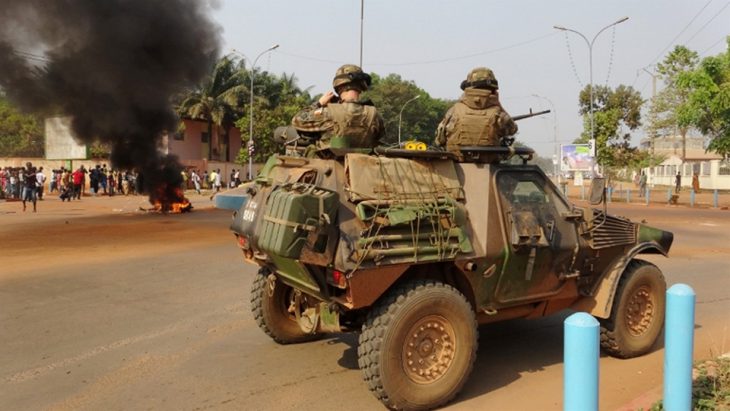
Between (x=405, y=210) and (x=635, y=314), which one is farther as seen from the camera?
(x=635, y=314)

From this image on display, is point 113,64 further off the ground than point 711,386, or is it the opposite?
point 113,64

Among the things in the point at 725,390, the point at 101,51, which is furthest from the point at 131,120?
the point at 725,390

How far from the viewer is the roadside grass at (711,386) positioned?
11.8ft

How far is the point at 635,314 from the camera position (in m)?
5.08

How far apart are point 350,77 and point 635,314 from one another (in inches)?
125

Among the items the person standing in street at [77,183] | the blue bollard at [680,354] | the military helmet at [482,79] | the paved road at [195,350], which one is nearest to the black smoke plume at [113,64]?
the paved road at [195,350]

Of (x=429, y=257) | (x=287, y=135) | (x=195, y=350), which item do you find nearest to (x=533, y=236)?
(x=429, y=257)

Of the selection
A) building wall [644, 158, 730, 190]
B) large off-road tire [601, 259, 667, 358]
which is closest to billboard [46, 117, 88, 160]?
large off-road tire [601, 259, 667, 358]

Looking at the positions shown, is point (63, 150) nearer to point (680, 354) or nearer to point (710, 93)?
point (710, 93)

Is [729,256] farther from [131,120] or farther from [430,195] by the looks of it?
[131,120]

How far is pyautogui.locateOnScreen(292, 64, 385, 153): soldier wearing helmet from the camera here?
4.93 metres

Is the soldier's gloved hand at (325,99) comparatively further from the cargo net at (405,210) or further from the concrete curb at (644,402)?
the concrete curb at (644,402)

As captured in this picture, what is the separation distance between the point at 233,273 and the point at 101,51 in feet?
34.3

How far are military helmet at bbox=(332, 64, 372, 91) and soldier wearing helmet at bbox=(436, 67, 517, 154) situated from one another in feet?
2.67
